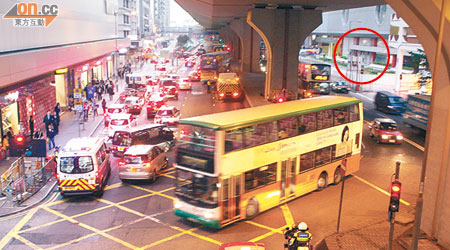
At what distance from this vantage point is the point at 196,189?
14.7m

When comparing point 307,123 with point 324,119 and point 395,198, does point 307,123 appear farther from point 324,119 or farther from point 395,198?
point 395,198

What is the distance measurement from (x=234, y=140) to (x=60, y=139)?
17.6 metres

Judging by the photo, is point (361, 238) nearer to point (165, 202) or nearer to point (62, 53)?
point (165, 202)

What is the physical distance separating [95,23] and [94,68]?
888 cm

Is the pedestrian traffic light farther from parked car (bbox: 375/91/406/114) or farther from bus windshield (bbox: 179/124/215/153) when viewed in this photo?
parked car (bbox: 375/91/406/114)

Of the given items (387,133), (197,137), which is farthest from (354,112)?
(197,137)

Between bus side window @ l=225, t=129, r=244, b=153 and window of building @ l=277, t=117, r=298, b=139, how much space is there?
86.1 inches

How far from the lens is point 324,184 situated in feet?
63.5

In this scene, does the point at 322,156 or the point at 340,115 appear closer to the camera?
the point at 322,156

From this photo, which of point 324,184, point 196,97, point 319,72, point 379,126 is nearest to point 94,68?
point 196,97

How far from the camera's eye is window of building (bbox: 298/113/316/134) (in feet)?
57.0

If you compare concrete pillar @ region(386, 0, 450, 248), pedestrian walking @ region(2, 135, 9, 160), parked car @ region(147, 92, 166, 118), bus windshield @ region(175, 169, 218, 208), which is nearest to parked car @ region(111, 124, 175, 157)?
pedestrian walking @ region(2, 135, 9, 160)

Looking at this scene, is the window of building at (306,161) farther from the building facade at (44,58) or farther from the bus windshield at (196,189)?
the building facade at (44,58)

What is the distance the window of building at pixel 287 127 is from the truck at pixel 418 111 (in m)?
16.1
